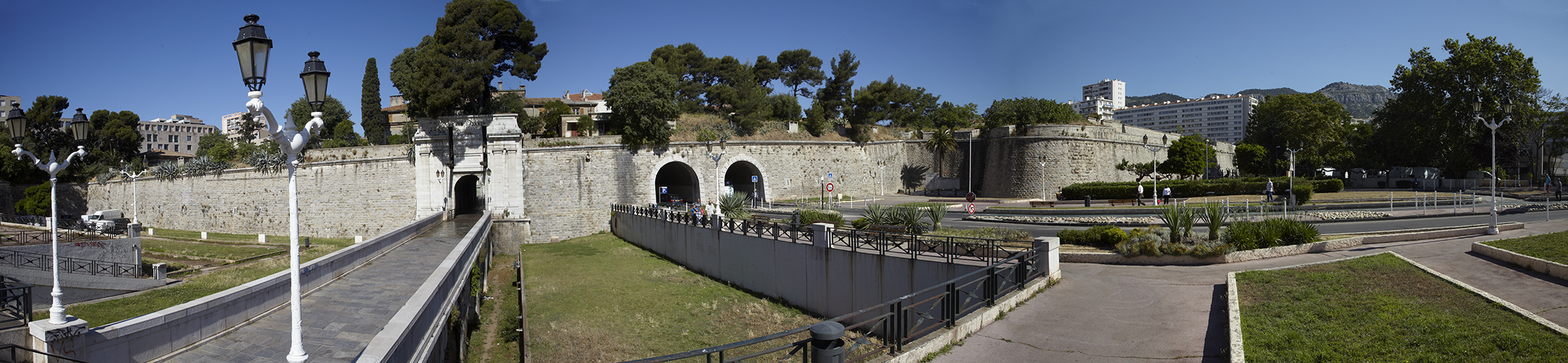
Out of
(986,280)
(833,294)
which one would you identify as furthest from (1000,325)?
(833,294)

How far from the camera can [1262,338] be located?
23.7 ft

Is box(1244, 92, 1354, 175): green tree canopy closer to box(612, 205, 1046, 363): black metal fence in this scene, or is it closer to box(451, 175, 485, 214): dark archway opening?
box(612, 205, 1046, 363): black metal fence

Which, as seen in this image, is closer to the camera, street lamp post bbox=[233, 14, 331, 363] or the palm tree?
street lamp post bbox=[233, 14, 331, 363]

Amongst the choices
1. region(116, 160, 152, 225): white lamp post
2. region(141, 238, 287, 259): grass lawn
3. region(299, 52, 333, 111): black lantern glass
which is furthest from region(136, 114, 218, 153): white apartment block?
region(299, 52, 333, 111): black lantern glass

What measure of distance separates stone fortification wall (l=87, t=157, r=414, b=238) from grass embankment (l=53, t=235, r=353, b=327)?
4.38 m

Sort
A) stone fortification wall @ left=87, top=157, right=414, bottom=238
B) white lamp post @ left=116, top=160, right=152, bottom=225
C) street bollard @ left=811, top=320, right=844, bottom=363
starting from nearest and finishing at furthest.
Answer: street bollard @ left=811, top=320, right=844, bottom=363, stone fortification wall @ left=87, top=157, right=414, bottom=238, white lamp post @ left=116, top=160, right=152, bottom=225

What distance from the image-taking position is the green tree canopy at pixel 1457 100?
36.6 metres

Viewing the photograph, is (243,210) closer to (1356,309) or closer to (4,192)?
(4,192)

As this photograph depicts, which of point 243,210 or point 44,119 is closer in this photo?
point 243,210

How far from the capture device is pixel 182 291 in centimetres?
1684

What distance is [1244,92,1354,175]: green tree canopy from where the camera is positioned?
47.8 meters

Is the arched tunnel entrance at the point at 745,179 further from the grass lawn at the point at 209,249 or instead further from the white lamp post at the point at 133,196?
the white lamp post at the point at 133,196

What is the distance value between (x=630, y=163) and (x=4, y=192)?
51.6m

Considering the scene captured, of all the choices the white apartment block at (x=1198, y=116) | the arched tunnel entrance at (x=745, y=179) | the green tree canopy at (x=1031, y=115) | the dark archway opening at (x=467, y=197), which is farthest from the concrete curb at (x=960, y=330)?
the white apartment block at (x=1198, y=116)
